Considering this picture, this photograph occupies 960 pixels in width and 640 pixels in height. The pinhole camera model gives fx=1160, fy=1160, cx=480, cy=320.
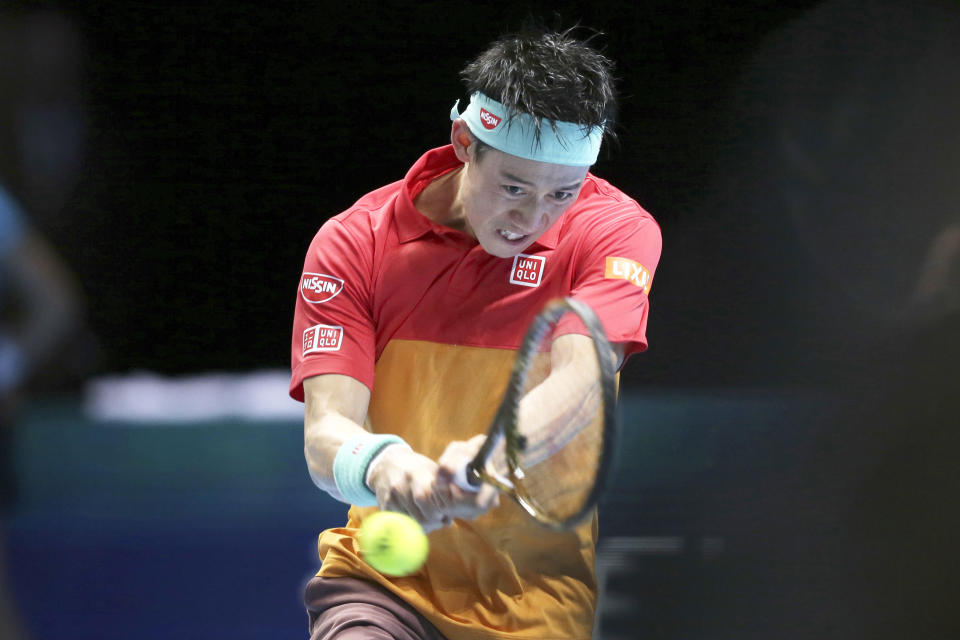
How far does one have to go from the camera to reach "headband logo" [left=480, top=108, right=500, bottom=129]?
1.84 m

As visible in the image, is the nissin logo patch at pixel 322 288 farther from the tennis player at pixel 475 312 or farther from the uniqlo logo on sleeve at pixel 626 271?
the uniqlo logo on sleeve at pixel 626 271

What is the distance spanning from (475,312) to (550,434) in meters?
0.38

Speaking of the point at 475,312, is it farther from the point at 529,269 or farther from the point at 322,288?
the point at 322,288

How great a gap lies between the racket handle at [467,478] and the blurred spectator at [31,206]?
201cm

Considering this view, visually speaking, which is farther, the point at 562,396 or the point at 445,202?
the point at 445,202

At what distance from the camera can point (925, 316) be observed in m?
3.19

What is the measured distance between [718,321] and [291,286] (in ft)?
3.84

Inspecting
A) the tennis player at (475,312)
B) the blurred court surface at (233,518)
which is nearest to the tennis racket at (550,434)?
the tennis player at (475,312)

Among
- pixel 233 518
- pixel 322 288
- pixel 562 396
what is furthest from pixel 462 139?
pixel 233 518

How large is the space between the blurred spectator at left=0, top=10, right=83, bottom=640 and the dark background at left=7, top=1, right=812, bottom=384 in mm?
53

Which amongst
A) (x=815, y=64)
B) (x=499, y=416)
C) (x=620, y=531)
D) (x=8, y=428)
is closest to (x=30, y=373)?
(x=8, y=428)

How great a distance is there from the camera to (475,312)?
195cm

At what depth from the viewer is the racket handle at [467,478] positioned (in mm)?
1487

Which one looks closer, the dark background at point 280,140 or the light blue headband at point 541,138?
the light blue headband at point 541,138
